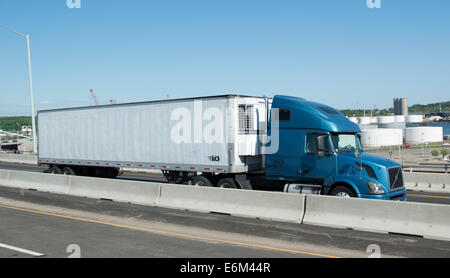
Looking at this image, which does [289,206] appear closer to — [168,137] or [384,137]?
[168,137]

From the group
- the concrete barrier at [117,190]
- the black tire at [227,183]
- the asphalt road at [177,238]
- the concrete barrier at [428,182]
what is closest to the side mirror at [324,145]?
the asphalt road at [177,238]

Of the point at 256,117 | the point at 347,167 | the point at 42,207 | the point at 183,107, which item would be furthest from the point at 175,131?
the point at 347,167

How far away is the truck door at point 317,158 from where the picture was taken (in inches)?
537

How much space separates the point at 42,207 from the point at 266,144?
846 centimetres

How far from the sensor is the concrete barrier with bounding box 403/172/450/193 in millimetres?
19266

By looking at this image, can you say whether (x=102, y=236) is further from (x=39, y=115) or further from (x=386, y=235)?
(x=39, y=115)

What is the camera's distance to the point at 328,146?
13688 millimetres

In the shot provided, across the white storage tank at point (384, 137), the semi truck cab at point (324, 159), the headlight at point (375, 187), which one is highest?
the semi truck cab at point (324, 159)

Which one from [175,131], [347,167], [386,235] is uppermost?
[175,131]

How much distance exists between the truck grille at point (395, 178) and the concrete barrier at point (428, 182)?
7213mm

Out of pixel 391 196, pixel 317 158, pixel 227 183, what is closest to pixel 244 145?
pixel 227 183

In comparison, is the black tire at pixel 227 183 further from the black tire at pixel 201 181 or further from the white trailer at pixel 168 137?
the black tire at pixel 201 181

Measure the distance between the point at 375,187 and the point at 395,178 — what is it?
3.32ft

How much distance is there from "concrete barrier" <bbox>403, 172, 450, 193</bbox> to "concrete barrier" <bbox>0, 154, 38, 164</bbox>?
110ft
